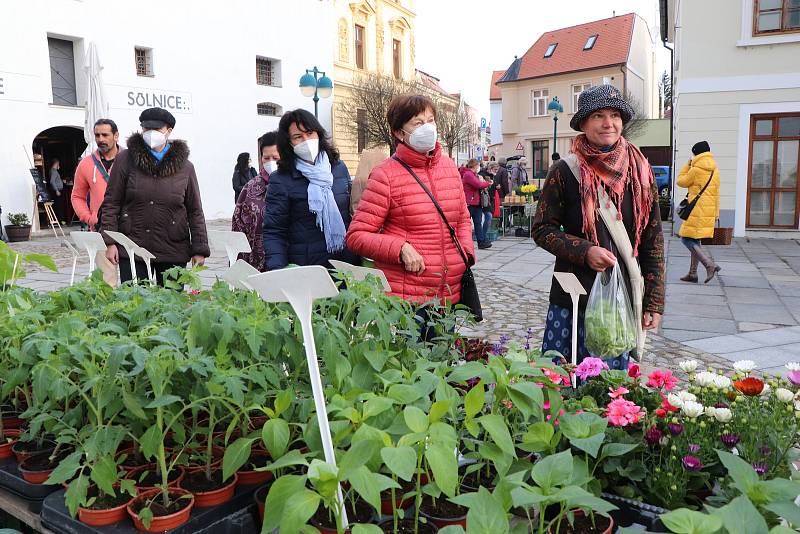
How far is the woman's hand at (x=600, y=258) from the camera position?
266 centimetres

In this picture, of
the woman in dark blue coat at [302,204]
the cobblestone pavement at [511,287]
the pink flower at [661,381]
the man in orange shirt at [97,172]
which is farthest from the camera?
the cobblestone pavement at [511,287]

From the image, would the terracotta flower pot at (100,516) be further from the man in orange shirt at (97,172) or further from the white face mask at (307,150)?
the man in orange shirt at (97,172)

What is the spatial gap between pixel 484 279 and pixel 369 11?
21.9m

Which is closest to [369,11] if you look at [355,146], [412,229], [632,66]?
[355,146]

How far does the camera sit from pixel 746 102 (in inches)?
503

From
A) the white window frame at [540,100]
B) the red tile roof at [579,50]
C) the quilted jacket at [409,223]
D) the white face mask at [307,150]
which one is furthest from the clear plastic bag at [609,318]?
the white window frame at [540,100]

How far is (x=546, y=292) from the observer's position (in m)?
7.67

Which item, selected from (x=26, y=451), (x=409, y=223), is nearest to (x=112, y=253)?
(x=409, y=223)

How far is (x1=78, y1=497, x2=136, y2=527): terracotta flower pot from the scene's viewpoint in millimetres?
1614

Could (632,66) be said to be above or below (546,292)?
above

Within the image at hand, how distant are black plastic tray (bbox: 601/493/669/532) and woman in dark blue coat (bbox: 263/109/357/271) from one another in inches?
92.6

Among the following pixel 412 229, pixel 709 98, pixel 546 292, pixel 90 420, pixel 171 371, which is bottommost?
pixel 546 292

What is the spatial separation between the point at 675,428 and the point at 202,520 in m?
1.20

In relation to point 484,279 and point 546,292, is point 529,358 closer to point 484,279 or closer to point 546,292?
point 546,292
